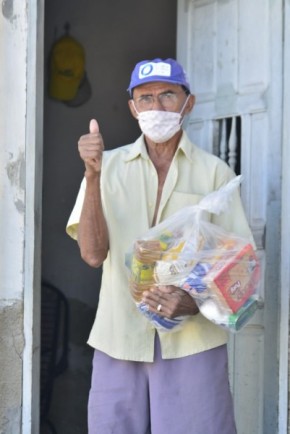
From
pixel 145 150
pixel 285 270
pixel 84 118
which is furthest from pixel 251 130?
pixel 84 118

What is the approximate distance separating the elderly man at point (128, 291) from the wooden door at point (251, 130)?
683mm

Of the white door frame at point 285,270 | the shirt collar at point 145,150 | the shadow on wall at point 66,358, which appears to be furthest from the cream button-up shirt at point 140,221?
the shadow on wall at point 66,358

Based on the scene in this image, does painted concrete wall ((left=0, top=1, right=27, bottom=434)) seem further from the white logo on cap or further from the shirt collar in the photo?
the white logo on cap

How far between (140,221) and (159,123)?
38 cm

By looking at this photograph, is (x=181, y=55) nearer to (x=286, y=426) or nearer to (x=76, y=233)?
(x=76, y=233)

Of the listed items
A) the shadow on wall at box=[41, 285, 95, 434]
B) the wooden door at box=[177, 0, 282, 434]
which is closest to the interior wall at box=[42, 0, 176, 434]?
the shadow on wall at box=[41, 285, 95, 434]

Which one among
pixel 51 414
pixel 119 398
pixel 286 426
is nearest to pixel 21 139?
pixel 119 398

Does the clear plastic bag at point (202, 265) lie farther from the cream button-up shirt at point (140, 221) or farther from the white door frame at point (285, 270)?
the white door frame at point (285, 270)

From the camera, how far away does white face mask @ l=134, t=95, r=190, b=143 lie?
299 centimetres

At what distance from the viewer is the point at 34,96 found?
3.63 metres

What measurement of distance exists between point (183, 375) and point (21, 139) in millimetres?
1361

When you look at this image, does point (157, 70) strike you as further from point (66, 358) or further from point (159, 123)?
point (66, 358)

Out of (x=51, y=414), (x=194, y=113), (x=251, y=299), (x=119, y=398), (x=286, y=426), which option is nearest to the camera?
(x=251, y=299)

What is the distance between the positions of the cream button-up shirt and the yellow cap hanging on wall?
2263mm
